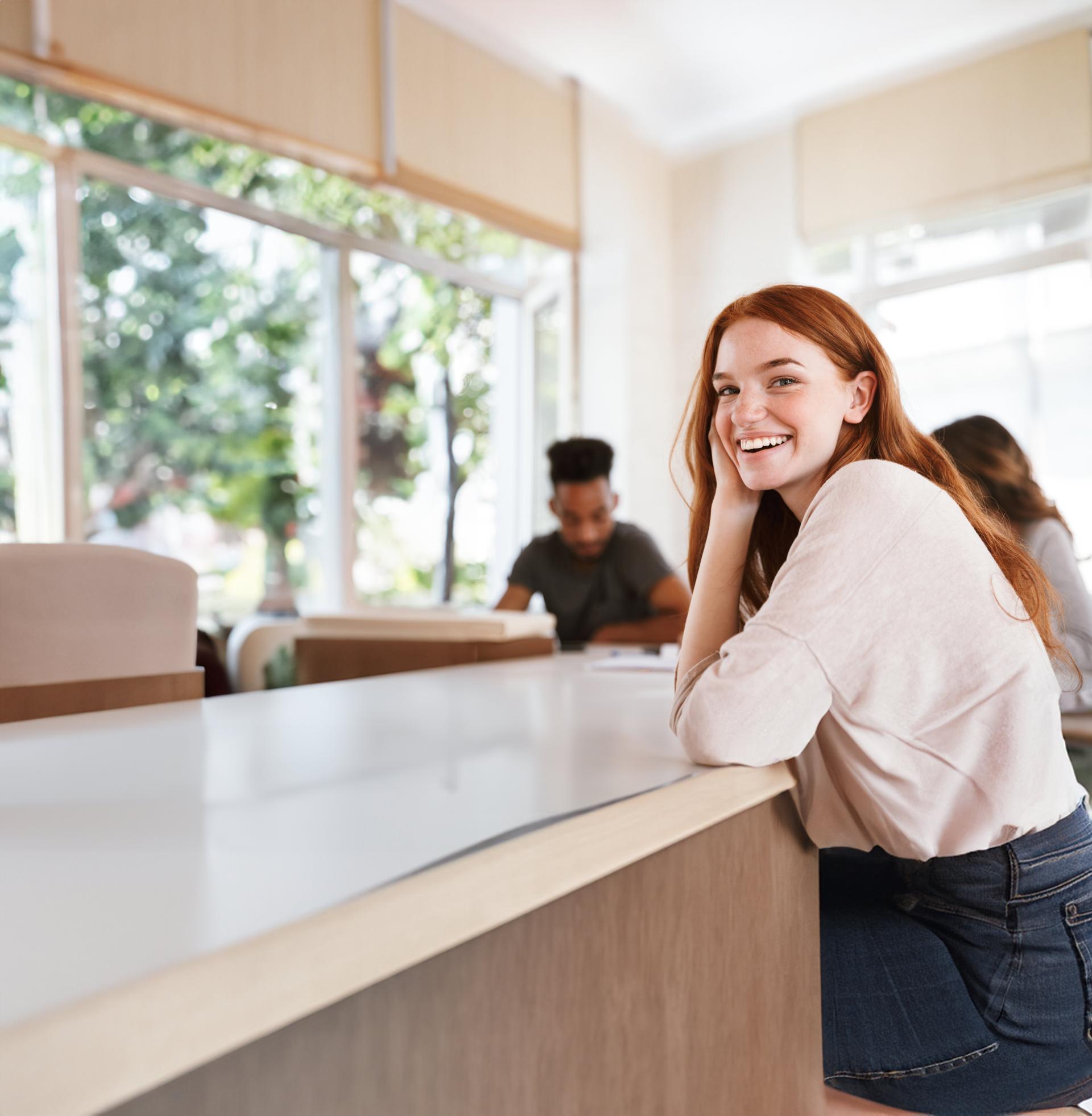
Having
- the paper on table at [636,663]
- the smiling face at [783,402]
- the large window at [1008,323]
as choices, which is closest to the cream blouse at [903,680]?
the smiling face at [783,402]

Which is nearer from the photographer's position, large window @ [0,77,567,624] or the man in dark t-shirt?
the man in dark t-shirt

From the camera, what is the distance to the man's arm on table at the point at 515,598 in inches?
123

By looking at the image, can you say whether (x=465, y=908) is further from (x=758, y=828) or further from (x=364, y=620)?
(x=364, y=620)

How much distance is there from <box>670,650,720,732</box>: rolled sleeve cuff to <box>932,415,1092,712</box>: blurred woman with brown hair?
126 cm

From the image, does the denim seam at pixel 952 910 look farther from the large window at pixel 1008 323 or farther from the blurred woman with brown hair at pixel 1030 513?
the large window at pixel 1008 323

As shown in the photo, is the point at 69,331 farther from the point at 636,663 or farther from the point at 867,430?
the point at 867,430

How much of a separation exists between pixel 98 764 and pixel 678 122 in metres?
5.14

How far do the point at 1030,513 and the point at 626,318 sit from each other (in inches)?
124

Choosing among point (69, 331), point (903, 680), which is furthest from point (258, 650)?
point (69, 331)

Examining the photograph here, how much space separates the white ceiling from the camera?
13.4 feet

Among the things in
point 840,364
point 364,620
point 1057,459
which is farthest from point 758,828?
point 1057,459

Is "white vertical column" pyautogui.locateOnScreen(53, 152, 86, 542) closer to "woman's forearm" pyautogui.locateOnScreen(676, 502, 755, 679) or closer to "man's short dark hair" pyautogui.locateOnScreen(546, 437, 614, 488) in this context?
"man's short dark hair" pyautogui.locateOnScreen(546, 437, 614, 488)

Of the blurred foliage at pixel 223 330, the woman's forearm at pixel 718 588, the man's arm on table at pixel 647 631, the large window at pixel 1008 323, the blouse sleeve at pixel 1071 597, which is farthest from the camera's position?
the large window at pixel 1008 323

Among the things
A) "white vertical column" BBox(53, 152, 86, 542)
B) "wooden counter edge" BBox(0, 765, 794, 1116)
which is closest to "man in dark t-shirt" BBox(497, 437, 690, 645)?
"white vertical column" BBox(53, 152, 86, 542)
